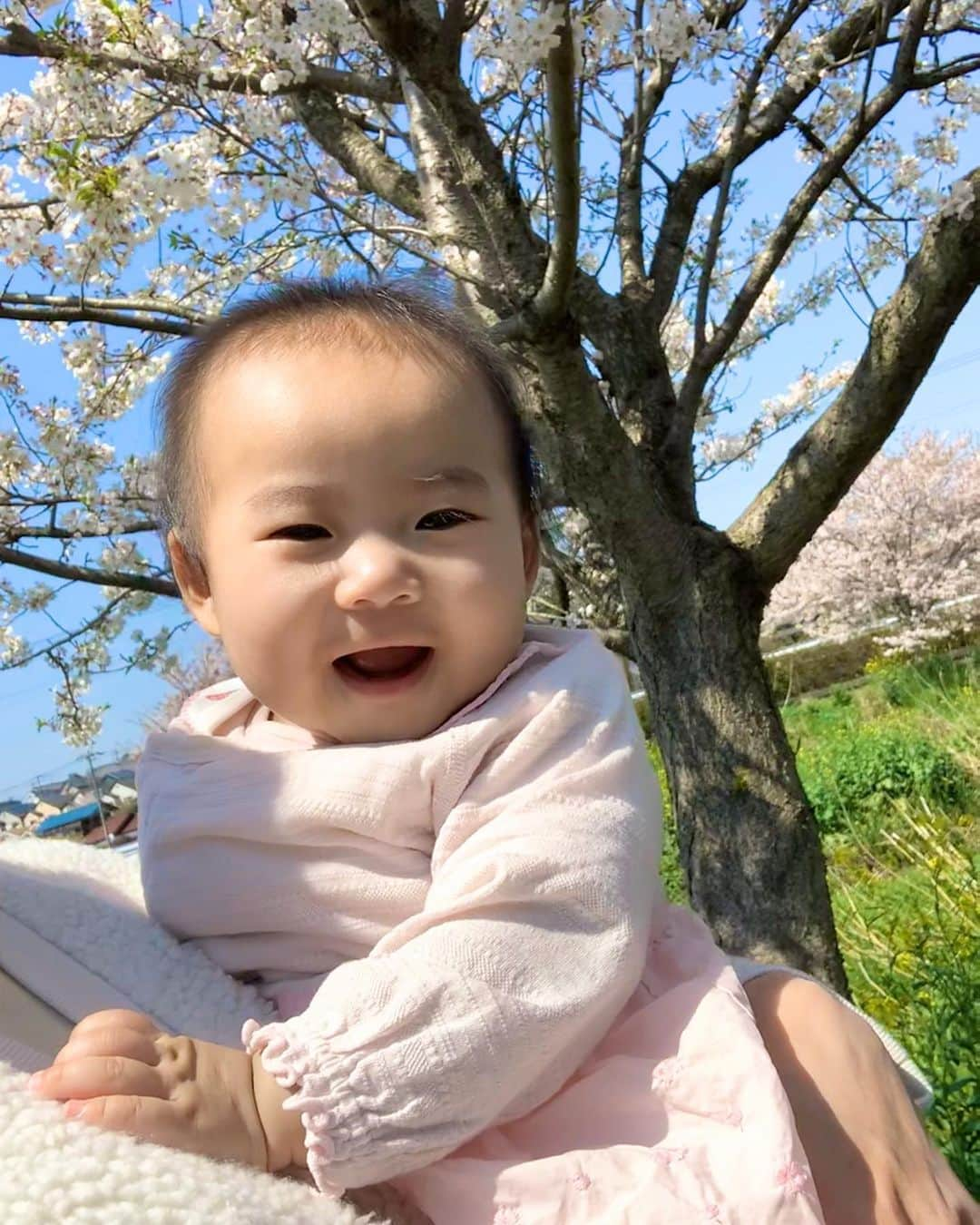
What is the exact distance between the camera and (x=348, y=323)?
119 centimetres

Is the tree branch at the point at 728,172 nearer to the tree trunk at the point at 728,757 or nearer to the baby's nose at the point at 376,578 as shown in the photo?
the tree trunk at the point at 728,757

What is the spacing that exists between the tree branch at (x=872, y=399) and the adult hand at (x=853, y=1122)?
2.26m

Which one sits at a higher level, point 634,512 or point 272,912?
point 634,512

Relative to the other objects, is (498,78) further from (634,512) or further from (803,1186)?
(803,1186)

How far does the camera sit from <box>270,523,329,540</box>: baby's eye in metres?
1.07

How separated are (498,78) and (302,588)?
458 cm

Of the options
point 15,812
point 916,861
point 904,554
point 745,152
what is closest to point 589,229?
point 745,152

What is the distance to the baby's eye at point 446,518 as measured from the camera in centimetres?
110

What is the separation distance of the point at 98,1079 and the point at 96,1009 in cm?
15

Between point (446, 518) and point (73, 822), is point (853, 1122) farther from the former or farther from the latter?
point (73, 822)

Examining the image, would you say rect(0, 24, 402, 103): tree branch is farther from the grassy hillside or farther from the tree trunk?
the grassy hillside

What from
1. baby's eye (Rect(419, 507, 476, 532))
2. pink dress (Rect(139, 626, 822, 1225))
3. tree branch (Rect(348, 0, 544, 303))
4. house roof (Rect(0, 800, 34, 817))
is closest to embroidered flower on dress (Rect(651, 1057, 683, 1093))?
pink dress (Rect(139, 626, 822, 1225))

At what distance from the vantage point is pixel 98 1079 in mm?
709

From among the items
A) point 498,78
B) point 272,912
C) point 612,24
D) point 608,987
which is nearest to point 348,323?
point 272,912
